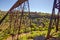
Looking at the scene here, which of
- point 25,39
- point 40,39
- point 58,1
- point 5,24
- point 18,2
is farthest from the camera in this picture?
point 5,24

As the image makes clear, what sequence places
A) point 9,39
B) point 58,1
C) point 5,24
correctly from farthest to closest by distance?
point 5,24, point 9,39, point 58,1

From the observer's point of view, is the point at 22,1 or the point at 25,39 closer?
the point at 22,1

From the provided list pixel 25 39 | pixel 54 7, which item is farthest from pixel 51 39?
pixel 25 39

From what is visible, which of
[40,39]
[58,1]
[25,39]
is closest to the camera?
[40,39]

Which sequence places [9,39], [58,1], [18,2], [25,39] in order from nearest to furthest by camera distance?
[18,2], [58,1], [25,39], [9,39]

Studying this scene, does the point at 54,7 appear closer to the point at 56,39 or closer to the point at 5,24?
the point at 56,39

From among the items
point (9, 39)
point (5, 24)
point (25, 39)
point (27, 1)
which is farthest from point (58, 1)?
point (5, 24)

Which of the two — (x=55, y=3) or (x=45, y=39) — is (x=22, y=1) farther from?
(x=45, y=39)

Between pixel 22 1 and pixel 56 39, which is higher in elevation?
pixel 22 1

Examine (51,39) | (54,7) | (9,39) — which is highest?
(54,7)
